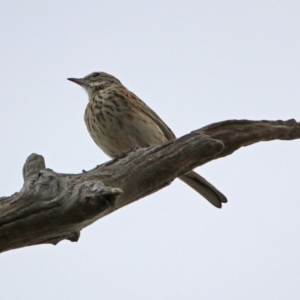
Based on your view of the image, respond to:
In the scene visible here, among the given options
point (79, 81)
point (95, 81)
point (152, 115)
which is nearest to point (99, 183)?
point (152, 115)

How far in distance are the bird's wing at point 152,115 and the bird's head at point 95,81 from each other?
2.42ft

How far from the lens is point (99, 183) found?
4.30m

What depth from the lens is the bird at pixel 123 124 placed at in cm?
821

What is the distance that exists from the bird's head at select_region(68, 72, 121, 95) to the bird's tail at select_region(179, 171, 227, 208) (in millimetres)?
2366

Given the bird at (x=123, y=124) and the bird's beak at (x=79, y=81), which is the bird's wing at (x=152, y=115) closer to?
the bird at (x=123, y=124)

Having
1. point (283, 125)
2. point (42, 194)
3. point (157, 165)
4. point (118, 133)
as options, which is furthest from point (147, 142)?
point (42, 194)

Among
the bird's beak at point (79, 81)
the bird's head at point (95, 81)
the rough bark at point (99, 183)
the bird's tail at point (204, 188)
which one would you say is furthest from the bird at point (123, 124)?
the rough bark at point (99, 183)

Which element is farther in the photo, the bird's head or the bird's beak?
the bird's beak

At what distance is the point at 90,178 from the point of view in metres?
4.91

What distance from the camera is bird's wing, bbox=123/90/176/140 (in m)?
8.71

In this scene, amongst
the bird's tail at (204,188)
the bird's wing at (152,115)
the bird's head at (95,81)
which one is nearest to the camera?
the bird's tail at (204,188)

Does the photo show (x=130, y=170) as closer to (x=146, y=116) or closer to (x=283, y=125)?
(x=283, y=125)

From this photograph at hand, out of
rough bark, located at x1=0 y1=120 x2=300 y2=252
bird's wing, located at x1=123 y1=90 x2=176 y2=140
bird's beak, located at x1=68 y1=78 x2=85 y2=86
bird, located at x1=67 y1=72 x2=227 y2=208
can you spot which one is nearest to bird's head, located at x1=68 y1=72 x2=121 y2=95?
bird's beak, located at x1=68 y1=78 x2=85 y2=86

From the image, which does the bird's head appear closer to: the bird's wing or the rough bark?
the bird's wing
